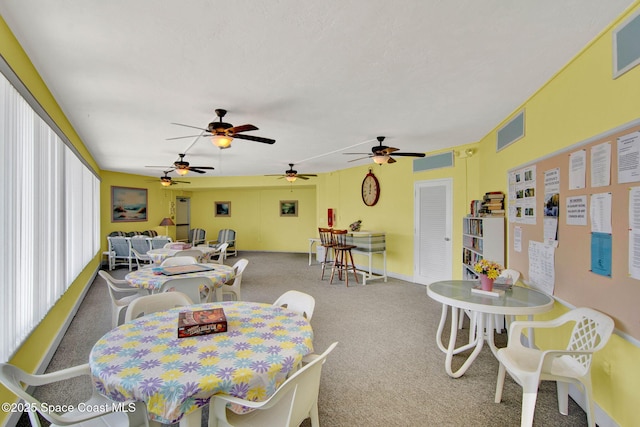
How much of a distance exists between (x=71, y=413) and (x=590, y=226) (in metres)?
3.26

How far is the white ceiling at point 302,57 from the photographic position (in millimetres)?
1800

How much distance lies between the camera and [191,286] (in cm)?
298

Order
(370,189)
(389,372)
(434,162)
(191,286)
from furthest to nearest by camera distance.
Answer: (370,189) → (434,162) → (191,286) → (389,372)

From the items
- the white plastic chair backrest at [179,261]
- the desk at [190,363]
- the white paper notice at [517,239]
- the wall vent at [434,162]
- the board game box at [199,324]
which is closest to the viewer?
the desk at [190,363]

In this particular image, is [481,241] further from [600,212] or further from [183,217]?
[183,217]

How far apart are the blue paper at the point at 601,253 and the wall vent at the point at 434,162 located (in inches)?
138

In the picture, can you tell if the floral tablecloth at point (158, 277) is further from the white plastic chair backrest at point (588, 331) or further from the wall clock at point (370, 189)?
the wall clock at point (370, 189)

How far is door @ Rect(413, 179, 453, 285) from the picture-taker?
5422 millimetres

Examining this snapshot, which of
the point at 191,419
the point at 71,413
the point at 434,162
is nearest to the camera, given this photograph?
the point at 191,419

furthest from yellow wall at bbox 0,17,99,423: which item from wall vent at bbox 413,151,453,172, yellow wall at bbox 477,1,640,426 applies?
wall vent at bbox 413,151,453,172

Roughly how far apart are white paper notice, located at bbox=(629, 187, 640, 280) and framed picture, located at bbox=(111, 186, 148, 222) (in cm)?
994

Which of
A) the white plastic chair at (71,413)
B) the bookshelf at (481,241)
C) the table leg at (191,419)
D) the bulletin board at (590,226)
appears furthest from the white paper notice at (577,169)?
the white plastic chair at (71,413)

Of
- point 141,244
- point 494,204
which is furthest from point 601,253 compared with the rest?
point 141,244

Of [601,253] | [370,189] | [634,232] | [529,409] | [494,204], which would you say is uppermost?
[370,189]
